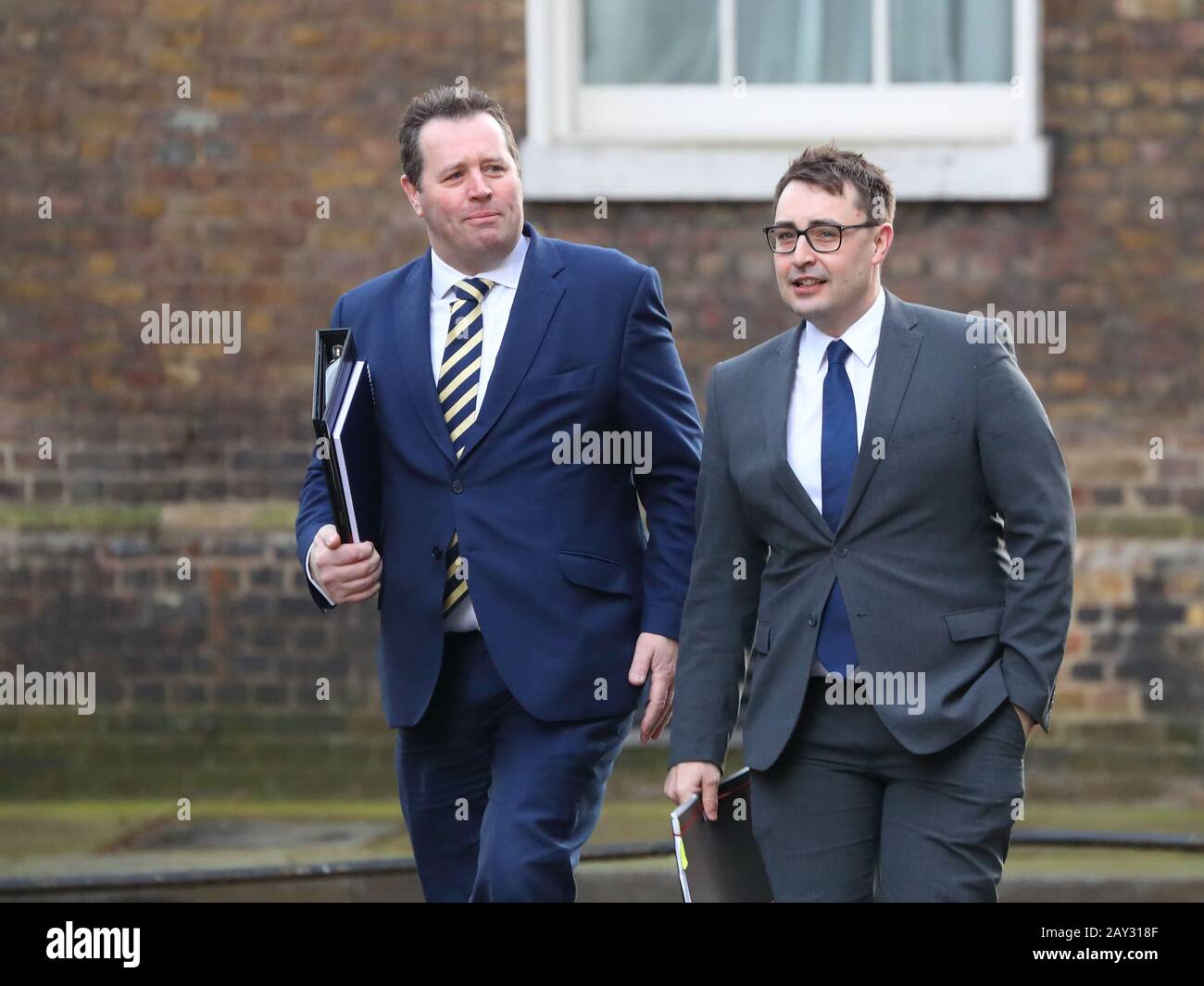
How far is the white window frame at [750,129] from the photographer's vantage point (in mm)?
7527

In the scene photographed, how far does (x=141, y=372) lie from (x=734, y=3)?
2846 millimetres

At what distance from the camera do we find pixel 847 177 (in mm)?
3568

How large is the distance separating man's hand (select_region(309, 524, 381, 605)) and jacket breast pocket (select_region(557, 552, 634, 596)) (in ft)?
1.29

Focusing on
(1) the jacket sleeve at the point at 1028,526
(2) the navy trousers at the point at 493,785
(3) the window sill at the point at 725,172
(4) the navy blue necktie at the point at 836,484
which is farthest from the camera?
(3) the window sill at the point at 725,172

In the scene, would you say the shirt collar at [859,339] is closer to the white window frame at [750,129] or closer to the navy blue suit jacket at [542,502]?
the navy blue suit jacket at [542,502]

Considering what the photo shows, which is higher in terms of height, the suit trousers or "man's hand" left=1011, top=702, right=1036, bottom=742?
"man's hand" left=1011, top=702, right=1036, bottom=742

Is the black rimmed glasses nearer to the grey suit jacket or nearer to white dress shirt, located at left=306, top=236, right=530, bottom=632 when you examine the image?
the grey suit jacket

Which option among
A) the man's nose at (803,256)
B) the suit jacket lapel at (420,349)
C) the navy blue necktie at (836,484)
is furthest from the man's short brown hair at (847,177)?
the suit jacket lapel at (420,349)

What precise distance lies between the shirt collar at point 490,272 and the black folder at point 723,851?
3.85ft

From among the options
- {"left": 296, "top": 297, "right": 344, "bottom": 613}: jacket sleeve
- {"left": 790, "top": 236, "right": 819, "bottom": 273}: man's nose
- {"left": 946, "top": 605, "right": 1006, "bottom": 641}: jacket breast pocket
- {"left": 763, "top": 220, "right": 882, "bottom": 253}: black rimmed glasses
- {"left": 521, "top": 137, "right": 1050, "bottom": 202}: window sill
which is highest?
{"left": 521, "top": 137, "right": 1050, "bottom": 202}: window sill

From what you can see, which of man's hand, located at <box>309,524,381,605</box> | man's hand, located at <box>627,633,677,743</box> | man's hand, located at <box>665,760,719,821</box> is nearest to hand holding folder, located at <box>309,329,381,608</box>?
man's hand, located at <box>309,524,381,605</box>

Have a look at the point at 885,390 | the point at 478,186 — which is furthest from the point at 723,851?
the point at 478,186

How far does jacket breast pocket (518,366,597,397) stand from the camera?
400 centimetres

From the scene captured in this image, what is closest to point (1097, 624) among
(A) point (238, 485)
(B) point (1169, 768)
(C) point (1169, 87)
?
(B) point (1169, 768)
